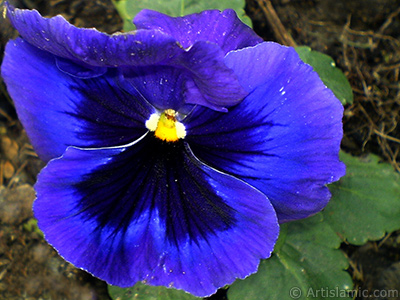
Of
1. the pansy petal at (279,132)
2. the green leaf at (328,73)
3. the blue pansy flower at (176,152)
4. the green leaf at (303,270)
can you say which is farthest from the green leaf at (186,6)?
the green leaf at (303,270)

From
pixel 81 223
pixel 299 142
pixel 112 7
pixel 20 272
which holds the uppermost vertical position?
pixel 299 142

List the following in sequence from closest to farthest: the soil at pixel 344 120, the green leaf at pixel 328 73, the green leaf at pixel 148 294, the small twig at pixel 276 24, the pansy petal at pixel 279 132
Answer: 1. the pansy petal at pixel 279 132
2. the green leaf at pixel 148 294
3. the green leaf at pixel 328 73
4. the soil at pixel 344 120
5. the small twig at pixel 276 24

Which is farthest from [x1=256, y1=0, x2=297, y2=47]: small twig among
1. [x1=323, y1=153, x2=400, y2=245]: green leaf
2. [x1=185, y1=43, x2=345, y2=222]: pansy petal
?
[x1=185, y1=43, x2=345, y2=222]: pansy petal

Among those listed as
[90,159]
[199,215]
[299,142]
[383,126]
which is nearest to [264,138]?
[299,142]

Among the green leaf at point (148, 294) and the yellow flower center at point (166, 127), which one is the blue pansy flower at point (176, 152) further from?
the green leaf at point (148, 294)

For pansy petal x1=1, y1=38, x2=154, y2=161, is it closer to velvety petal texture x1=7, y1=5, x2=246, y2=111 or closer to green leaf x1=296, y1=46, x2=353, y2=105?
velvety petal texture x1=7, y1=5, x2=246, y2=111

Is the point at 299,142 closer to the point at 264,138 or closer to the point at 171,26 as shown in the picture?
the point at 264,138
